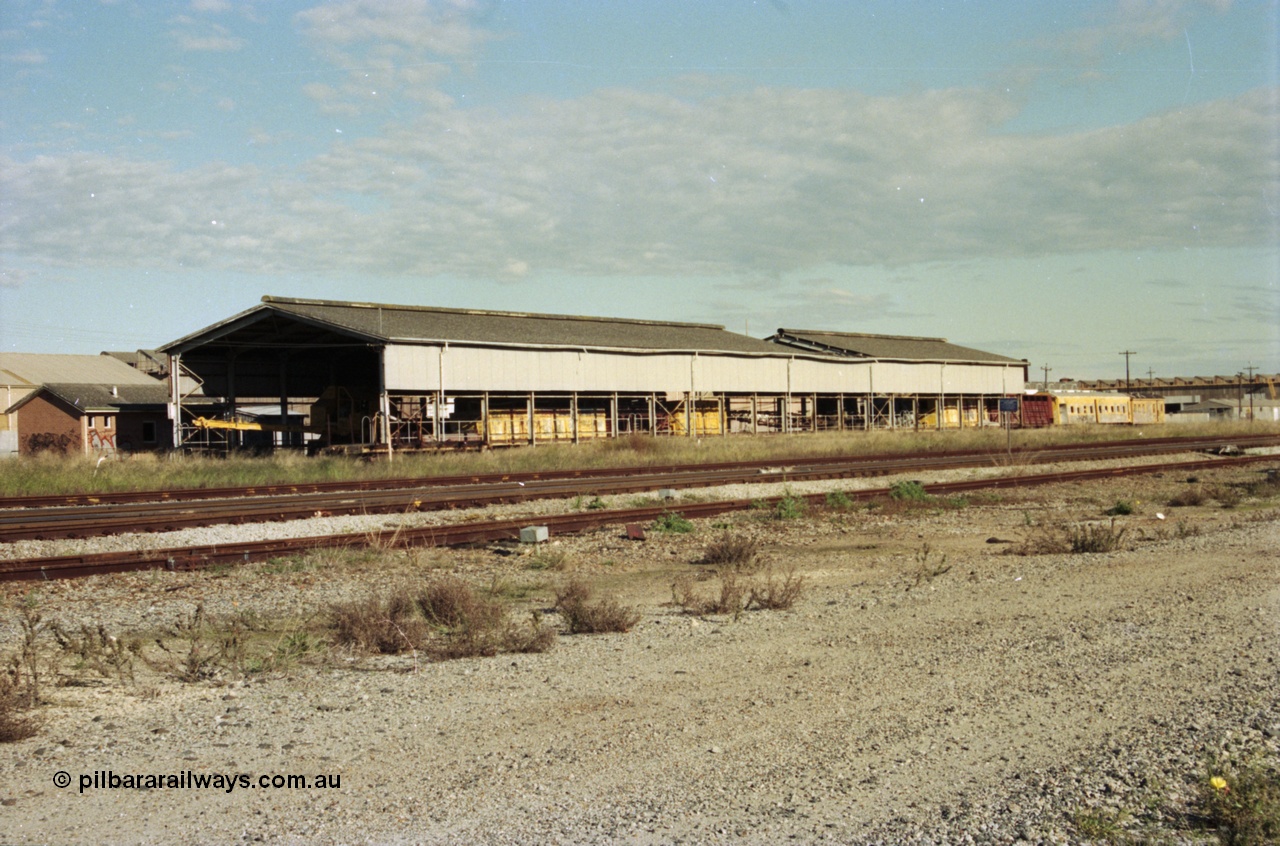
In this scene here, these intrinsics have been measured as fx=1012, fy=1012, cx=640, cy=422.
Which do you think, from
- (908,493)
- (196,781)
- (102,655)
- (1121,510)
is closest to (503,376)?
(908,493)

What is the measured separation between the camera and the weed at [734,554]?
1298 centimetres

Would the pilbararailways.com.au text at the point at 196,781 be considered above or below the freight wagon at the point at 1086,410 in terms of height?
below

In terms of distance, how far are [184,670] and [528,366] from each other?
35.9 m

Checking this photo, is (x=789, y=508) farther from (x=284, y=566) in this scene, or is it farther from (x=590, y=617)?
(x=590, y=617)

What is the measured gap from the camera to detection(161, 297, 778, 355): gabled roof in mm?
38562

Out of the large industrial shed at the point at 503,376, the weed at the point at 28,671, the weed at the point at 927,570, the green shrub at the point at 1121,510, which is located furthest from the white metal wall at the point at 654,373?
the weed at the point at 28,671

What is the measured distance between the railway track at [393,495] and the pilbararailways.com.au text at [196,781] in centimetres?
1111

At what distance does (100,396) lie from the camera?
174 feet

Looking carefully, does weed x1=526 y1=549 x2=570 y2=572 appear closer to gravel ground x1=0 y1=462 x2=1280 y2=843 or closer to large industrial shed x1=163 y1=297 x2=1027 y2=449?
gravel ground x1=0 y1=462 x2=1280 y2=843

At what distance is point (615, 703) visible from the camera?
6652 millimetres

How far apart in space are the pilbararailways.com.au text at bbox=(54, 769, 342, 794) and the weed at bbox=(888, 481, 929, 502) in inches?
645

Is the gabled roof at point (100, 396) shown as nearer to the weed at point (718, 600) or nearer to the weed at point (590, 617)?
the weed at point (718, 600)

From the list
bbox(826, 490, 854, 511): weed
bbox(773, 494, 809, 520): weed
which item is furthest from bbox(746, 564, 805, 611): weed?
bbox(826, 490, 854, 511): weed

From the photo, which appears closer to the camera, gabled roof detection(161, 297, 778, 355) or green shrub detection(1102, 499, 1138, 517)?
Result: green shrub detection(1102, 499, 1138, 517)
